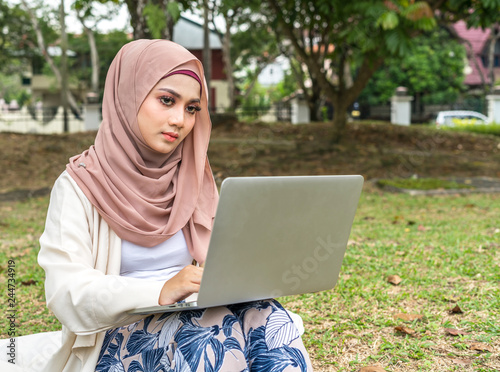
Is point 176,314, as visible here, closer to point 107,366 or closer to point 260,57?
point 107,366

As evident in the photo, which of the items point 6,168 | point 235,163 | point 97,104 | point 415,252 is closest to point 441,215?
point 415,252

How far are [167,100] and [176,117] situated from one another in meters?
0.07

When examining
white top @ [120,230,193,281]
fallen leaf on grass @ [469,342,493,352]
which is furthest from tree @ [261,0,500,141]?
white top @ [120,230,193,281]

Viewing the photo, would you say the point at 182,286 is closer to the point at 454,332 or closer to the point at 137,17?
the point at 454,332

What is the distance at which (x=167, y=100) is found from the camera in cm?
192

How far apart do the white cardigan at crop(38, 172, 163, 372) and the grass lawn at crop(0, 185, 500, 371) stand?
1.16 meters

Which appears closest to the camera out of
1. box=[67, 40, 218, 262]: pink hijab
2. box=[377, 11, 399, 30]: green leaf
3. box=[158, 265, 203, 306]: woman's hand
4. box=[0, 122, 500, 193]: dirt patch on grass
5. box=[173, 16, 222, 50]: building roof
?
box=[158, 265, 203, 306]: woman's hand

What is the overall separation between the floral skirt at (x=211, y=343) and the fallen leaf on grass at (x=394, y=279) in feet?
6.53

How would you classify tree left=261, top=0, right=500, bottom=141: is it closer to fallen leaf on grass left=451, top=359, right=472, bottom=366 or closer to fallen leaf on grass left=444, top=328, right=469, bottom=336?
fallen leaf on grass left=444, top=328, right=469, bottom=336

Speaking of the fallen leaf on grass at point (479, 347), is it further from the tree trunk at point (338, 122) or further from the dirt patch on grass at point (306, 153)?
the tree trunk at point (338, 122)

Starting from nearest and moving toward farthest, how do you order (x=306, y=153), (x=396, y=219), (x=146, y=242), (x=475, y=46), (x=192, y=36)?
(x=146, y=242)
(x=396, y=219)
(x=306, y=153)
(x=475, y=46)
(x=192, y=36)

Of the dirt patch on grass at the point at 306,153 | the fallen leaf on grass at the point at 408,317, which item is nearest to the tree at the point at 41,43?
the dirt patch on grass at the point at 306,153

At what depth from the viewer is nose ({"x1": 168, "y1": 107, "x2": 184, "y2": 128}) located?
1908 millimetres

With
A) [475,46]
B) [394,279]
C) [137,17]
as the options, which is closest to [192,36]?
[475,46]
